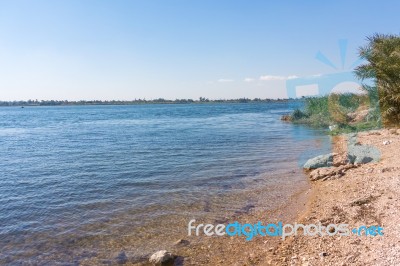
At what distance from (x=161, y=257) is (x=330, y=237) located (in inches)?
139

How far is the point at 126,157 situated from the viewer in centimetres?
1869

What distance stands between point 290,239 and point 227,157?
10.8 meters

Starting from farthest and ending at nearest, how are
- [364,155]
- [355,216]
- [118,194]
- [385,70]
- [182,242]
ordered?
[385,70], [364,155], [118,194], [182,242], [355,216]

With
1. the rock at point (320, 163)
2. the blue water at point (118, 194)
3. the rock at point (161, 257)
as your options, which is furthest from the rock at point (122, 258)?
the rock at point (320, 163)

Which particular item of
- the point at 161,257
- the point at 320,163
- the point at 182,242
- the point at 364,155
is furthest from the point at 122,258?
the point at 364,155

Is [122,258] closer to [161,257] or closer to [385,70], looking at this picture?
[161,257]

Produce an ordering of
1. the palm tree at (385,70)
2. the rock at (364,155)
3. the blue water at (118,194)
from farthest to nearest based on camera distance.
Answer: the palm tree at (385,70) → the rock at (364,155) → the blue water at (118,194)

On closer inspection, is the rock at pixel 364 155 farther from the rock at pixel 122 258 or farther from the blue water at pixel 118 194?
the rock at pixel 122 258

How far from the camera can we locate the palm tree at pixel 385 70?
16938 mm

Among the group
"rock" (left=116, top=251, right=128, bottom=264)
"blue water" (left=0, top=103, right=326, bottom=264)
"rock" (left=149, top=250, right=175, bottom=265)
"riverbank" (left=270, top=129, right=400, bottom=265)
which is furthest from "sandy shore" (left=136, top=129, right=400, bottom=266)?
"rock" (left=116, top=251, right=128, bottom=264)

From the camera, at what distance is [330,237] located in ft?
21.6

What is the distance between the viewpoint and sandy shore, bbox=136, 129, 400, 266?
18.4 feet

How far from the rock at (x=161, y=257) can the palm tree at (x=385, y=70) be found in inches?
614

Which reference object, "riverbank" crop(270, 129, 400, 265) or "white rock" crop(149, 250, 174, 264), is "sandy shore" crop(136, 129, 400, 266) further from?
"white rock" crop(149, 250, 174, 264)
